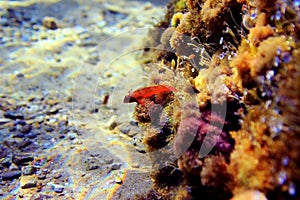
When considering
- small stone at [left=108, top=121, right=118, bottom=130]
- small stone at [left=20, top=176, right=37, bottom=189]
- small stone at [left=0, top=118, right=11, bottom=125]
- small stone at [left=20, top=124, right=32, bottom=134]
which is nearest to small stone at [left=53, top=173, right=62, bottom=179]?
small stone at [left=20, top=176, right=37, bottom=189]

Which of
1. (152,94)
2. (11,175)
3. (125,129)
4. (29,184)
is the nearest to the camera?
(152,94)

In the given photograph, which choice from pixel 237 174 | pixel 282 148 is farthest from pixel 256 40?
pixel 237 174

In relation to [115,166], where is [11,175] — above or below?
below

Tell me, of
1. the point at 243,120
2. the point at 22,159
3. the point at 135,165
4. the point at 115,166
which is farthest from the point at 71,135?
the point at 243,120

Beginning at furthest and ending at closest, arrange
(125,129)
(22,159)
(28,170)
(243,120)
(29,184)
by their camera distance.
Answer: (125,129), (22,159), (28,170), (29,184), (243,120)

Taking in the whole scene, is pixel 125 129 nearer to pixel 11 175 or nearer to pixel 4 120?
pixel 11 175

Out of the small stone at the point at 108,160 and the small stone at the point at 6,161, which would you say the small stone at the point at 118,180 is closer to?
the small stone at the point at 108,160
